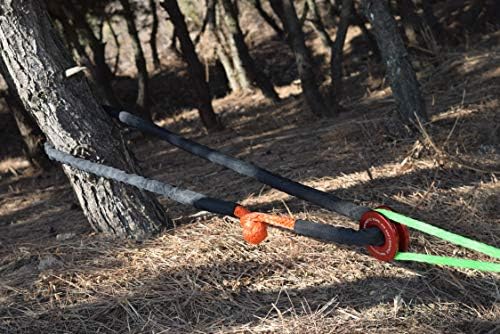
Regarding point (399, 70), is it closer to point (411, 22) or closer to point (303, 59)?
point (303, 59)

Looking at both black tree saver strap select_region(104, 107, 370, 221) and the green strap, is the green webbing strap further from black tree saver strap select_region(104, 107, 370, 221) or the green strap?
black tree saver strap select_region(104, 107, 370, 221)

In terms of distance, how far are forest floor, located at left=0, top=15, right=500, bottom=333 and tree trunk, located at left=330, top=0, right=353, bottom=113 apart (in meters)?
1.66

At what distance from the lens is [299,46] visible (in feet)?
23.6

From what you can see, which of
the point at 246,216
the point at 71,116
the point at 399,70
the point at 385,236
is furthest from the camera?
the point at 399,70

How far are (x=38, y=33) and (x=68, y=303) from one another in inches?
59.4

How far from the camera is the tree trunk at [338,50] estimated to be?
6855 mm

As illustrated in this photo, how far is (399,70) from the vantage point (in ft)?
16.6

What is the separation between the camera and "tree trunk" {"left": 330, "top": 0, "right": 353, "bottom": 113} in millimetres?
6855

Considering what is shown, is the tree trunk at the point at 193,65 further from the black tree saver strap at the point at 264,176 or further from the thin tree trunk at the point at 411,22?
the black tree saver strap at the point at 264,176

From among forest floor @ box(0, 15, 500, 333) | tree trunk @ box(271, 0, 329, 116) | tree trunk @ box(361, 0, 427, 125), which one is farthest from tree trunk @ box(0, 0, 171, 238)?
tree trunk @ box(271, 0, 329, 116)

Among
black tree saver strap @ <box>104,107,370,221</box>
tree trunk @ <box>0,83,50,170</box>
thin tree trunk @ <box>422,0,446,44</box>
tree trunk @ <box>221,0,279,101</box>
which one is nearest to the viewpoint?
black tree saver strap @ <box>104,107,370,221</box>

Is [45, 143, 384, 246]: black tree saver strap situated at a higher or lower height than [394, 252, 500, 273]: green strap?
higher

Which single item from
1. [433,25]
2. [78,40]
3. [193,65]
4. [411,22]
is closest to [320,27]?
[411,22]

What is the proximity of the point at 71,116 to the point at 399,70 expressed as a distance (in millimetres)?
2935
